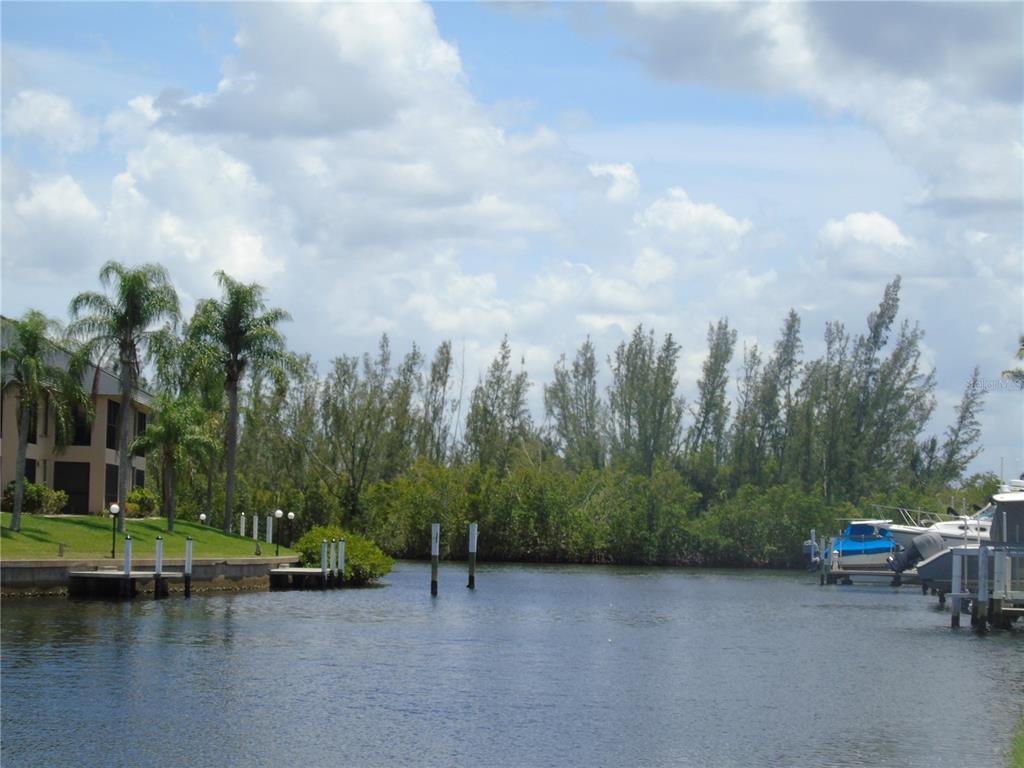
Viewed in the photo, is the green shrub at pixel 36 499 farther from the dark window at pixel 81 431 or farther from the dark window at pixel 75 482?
the dark window at pixel 81 431

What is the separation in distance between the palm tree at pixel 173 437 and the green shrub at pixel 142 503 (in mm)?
3244

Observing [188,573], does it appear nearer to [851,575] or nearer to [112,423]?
[112,423]

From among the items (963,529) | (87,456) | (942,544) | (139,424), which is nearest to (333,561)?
(87,456)

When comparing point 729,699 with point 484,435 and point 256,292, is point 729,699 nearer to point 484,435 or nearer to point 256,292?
point 256,292

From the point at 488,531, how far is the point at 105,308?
4277cm

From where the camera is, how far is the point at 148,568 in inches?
1986

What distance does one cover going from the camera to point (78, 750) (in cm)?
2286

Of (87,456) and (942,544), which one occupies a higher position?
A: (87,456)

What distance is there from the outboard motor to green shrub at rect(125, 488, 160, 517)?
36.7 meters

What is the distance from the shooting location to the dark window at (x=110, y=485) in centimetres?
6888

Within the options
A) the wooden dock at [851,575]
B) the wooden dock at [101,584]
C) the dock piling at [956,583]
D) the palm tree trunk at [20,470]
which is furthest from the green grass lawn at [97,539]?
the dock piling at [956,583]

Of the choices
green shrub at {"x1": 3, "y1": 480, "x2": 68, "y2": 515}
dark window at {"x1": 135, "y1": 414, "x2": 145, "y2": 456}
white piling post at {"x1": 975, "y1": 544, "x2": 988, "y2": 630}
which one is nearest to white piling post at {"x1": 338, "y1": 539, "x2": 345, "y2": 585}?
green shrub at {"x1": 3, "y1": 480, "x2": 68, "y2": 515}

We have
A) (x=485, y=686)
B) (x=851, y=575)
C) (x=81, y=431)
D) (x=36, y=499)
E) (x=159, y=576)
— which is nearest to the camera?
(x=485, y=686)

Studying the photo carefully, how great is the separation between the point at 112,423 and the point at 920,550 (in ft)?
128
